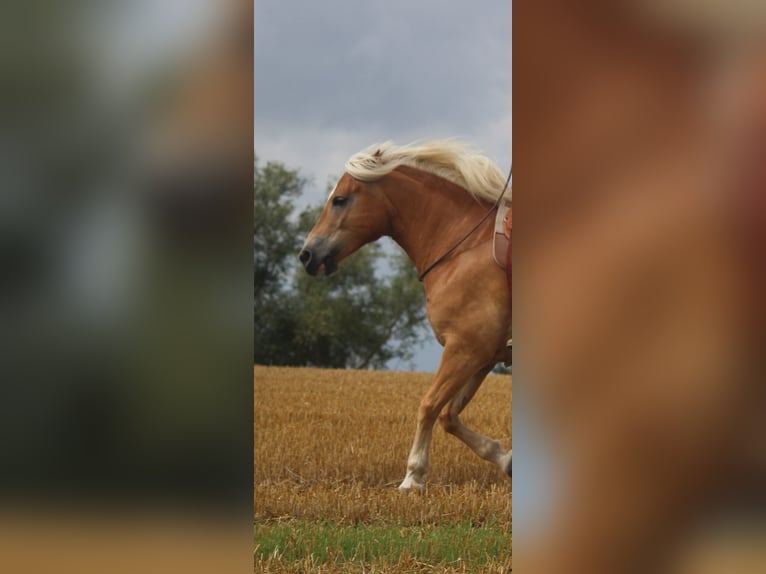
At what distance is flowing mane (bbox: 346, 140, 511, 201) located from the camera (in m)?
5.03

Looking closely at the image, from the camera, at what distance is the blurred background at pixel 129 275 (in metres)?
1.11

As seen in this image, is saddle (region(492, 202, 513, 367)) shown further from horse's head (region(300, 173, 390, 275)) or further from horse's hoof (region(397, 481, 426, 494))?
horse's hoof (region(397, 481, 426, 494))

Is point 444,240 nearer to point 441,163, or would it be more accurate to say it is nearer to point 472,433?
point 441,163

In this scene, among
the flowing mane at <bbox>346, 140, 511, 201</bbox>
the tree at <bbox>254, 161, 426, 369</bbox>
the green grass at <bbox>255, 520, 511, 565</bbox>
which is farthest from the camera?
the tree at <bbox>254, 161, 426, 369</bbox>

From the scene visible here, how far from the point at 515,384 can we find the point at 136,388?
0.56 meters

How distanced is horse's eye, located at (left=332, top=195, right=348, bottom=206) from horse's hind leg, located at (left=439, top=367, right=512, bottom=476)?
1636 mm

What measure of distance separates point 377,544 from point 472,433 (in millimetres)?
2092

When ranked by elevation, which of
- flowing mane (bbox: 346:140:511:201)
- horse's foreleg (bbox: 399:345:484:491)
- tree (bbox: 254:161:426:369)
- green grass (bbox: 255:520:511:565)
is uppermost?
flowing mane (bbox: 346:140:511:201)

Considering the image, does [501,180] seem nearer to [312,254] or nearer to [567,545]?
[312,254]

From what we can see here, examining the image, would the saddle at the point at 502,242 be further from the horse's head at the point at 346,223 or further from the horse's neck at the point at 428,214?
the horse's head at the point at 346,223

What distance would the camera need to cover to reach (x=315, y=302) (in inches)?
982

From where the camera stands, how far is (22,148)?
122 cm

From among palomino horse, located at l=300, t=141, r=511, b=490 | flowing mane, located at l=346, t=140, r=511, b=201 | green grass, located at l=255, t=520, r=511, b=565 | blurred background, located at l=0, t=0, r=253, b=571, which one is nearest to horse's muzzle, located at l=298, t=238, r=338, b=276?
palomino horse, located at l=300, t=141, r=511, b=490

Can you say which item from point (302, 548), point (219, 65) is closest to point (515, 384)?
point (219, 65)
